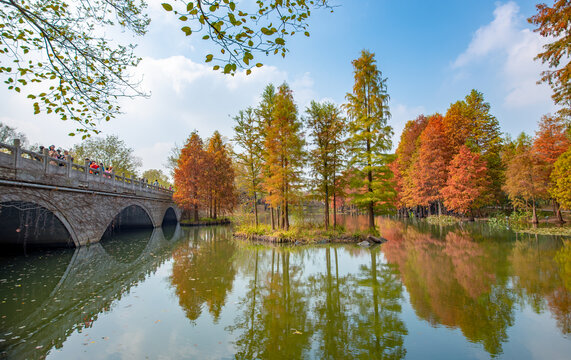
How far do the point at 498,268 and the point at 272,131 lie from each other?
13.9 meters

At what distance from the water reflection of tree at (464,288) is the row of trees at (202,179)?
931 inches

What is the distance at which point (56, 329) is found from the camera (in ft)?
18.8

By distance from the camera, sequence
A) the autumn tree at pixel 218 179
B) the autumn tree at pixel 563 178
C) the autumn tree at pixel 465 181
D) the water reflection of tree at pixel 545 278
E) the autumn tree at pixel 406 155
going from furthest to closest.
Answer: the autumn tree at pixel 406 155
the autumn tree at pixel 218 179
the autumn tree at pixel 465 181
the autumn tree at pixel 563 178
the water reflection of tree at pixel 545 278

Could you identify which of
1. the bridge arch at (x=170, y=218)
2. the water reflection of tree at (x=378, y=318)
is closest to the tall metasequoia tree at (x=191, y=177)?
the bridge arch at (x=170, y=218)

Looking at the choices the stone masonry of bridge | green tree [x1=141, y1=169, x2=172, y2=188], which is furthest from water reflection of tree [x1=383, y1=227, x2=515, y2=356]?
green tree [x1=141, y1=169, x2=172, y2=188]

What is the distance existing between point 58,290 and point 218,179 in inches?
988

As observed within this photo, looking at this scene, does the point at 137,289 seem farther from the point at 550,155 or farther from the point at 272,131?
the point at 550,155

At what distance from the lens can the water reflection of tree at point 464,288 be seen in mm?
5475

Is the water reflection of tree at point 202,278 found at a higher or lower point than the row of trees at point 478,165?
lower

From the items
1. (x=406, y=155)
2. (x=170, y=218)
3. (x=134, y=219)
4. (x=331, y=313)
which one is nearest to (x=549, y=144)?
(x=406, y=155)

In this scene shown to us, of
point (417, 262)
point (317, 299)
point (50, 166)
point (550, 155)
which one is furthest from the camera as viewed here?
point (550, 155)

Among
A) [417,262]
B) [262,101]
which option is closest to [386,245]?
[417,262]

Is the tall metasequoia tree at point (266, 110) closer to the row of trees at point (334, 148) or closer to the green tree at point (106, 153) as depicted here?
the row of trees at point (334, 148)

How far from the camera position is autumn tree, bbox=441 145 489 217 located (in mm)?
27062
